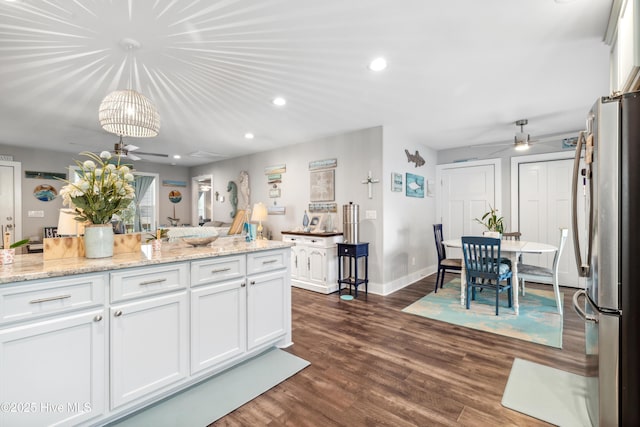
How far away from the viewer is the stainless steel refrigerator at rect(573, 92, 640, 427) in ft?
4.55

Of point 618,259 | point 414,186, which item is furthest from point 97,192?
point 414,186

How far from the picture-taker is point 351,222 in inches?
174

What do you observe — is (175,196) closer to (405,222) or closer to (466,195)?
(405,222)

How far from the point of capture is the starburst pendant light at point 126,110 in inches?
90.4

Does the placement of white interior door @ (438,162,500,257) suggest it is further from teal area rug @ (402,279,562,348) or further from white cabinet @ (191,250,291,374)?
white cabinet @ (191,250,291,374)

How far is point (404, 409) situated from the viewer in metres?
1.85

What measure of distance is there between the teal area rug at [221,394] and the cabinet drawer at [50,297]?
807mm

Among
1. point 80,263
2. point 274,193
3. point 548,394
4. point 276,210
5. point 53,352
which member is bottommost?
point 548,394

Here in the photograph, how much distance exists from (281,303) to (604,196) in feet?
7.62

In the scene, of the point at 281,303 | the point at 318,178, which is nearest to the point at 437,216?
the point at 318,178

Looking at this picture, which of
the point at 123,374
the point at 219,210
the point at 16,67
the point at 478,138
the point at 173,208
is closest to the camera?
the point at 123,374

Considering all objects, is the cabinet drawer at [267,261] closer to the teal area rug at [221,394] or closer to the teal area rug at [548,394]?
the teal area rug at [221,394]

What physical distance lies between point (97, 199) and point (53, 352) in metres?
0.91

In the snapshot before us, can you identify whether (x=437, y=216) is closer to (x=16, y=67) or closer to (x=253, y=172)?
(x=253, y=172)
